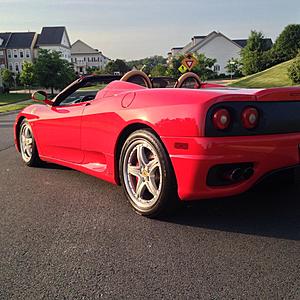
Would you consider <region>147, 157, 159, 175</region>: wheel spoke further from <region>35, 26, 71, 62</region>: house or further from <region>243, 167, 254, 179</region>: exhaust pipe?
<region>35, 26, 71, 62</region>: house

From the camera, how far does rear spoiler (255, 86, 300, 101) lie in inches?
109

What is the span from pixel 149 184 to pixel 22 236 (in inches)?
41.9

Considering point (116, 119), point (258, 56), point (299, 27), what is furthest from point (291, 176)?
point (299, 27)

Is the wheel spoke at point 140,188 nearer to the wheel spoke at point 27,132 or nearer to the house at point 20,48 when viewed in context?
the wheel spoke at point 27,132

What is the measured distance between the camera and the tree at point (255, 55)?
1900 inches

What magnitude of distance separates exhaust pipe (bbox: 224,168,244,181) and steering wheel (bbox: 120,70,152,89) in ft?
5.51

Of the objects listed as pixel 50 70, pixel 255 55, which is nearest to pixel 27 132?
pixel 50 70

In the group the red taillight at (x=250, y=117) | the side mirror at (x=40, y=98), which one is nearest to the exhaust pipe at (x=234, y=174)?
the red taillight at (x=250, y=117)

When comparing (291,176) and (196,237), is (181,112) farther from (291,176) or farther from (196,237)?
(291,176)

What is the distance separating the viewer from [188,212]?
3195 millimetres

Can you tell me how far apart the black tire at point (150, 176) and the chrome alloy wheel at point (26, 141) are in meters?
2.17

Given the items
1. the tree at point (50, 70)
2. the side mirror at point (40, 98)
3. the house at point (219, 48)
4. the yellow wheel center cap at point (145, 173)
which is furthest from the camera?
the house at point (219, 48)

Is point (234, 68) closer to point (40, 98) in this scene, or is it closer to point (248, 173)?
point (40, 98)

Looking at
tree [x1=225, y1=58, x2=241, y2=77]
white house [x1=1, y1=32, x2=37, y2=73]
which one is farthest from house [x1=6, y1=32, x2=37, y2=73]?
tree [x1=225, y1=58, x2=241, y2=77]
